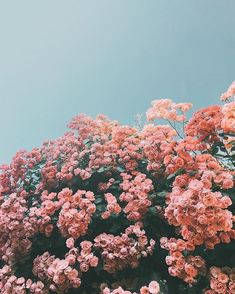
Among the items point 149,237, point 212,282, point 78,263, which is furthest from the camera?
point 149,237

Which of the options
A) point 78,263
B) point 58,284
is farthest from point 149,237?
point 58,284

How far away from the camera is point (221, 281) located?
3.39 m

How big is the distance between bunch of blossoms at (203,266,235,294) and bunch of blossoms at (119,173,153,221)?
0.96 metres

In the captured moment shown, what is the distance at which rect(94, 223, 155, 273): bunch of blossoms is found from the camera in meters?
3.78

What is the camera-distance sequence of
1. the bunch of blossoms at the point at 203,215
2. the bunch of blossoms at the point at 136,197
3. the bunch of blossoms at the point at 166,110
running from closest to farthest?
the bunch of blossoms at the point at 203,215
the bunch of blossoms at the point at 136,197
the bunch of blossoms at the point at 166,110

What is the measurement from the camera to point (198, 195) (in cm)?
343

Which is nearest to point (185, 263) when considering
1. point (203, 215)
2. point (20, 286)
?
point (203, 215)

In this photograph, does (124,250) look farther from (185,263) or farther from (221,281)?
(221,281)

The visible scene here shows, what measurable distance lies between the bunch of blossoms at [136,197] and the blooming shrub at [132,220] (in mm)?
11

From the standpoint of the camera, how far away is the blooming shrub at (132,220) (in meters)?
3.48

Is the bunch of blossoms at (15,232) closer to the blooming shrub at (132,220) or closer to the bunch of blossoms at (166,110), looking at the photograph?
the blooming shrub at (132,220)

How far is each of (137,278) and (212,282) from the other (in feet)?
2.68

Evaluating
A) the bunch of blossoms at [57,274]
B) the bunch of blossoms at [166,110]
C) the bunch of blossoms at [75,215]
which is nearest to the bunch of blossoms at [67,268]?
the bunch of blossoms at [57,274]

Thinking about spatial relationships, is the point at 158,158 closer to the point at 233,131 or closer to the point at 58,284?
the point at 233,131
